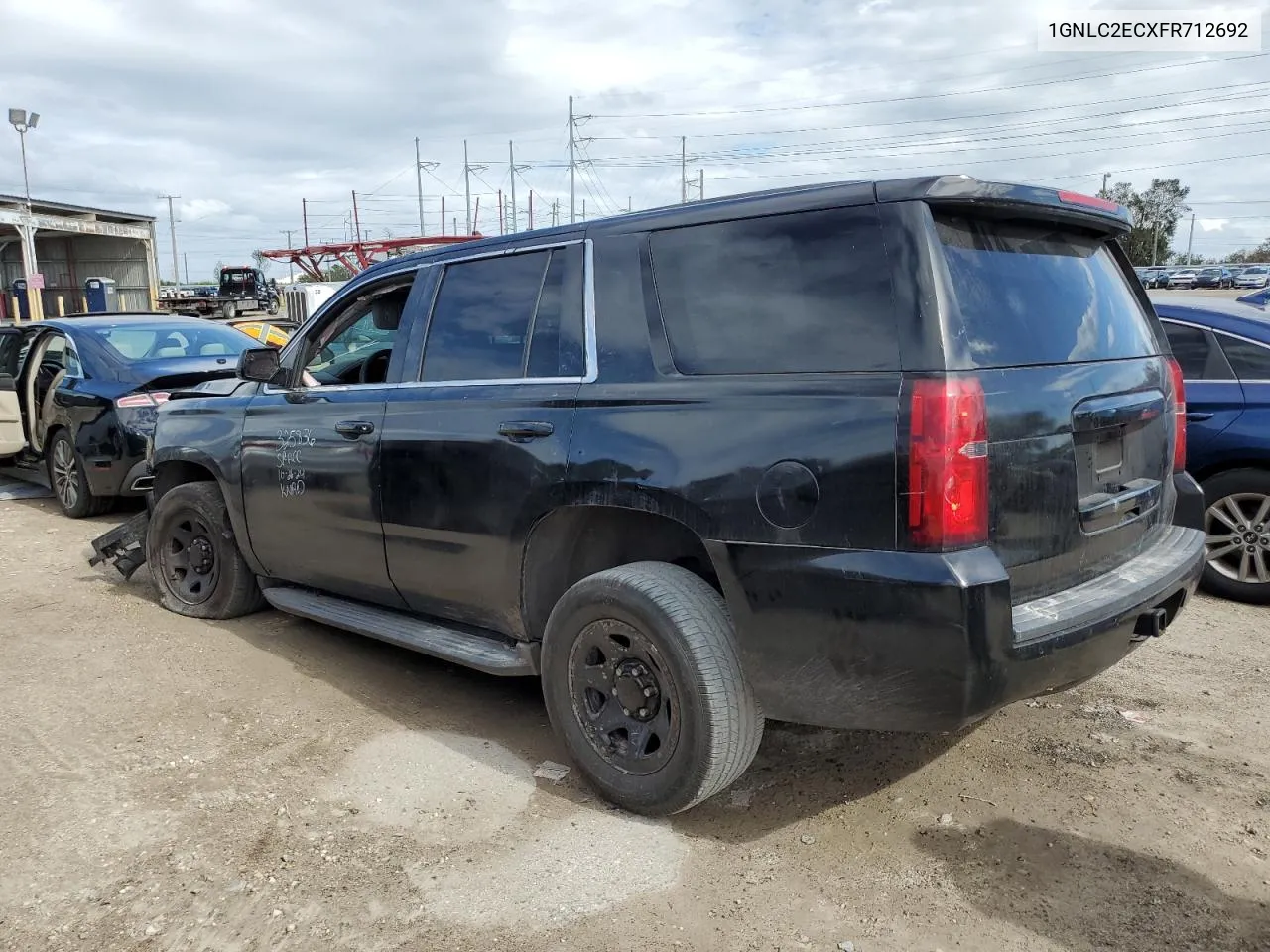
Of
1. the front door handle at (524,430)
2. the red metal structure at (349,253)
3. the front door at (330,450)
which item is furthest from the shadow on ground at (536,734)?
the red metal structure at (349,253)

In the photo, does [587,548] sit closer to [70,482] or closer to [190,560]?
[190,560]

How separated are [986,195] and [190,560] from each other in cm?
447

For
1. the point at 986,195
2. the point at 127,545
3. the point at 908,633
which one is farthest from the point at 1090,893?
the point at 127,545

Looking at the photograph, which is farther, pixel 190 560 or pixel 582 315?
pixel 190 560

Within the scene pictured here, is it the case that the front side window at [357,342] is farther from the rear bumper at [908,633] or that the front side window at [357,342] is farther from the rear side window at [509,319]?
the rear bumper at [908,633]

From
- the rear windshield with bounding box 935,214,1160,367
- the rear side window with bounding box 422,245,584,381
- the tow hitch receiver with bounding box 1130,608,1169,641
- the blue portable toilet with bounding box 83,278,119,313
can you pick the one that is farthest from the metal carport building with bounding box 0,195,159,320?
the tow hitch receiver with bounding box 1130,608,1169,641

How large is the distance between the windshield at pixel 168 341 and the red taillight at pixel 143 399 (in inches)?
17.1

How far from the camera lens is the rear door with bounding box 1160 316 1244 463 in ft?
17.6

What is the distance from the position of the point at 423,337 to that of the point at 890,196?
6.75 ft

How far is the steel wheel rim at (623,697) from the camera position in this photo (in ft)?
10.0

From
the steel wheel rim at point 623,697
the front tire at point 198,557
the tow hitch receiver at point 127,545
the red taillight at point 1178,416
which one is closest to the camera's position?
the steel wheel rim at point 623,697

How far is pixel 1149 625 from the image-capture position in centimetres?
301

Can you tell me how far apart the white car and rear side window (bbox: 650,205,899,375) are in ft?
136

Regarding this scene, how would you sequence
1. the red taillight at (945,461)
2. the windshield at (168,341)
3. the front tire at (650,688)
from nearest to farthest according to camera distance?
the red taillight at (945,461)
the front tire at (650,688)
the windshield at (168,341)
